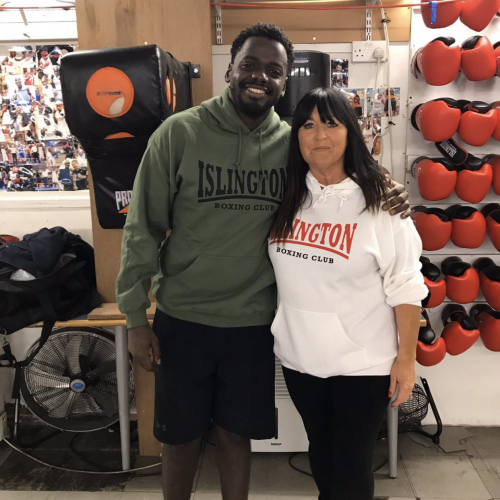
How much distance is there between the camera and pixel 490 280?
7.16 feet

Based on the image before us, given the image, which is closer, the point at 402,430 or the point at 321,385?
the point at 321,385

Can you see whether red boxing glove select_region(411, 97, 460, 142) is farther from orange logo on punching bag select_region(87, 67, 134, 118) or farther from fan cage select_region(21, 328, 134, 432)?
fan cage select_region(21, 328, 134, 432)

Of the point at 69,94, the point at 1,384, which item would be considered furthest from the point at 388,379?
the point at 1,384

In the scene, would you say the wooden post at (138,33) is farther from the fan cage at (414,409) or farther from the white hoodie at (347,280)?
the fan cage at (414,409)

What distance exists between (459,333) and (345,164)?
1334 millimetres

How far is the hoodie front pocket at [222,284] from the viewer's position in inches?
52.3

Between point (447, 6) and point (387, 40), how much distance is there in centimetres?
31

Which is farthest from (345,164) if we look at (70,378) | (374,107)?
(70,378)

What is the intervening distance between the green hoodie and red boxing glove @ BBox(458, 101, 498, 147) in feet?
3.66

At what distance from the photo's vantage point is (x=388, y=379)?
4.25ft

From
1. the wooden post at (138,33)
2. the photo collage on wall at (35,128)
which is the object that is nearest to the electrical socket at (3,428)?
the wooden post at (138,33)

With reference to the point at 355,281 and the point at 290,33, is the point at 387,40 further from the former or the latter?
the point at 355,281

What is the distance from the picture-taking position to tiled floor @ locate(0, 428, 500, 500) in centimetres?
196

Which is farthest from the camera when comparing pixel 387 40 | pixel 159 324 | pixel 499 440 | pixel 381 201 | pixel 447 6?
pixel 499 440
